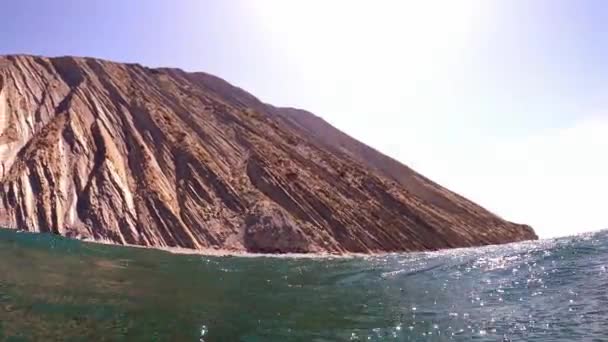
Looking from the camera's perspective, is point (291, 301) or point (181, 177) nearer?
point (291, 301)

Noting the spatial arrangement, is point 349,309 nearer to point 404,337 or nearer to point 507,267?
point 404,337

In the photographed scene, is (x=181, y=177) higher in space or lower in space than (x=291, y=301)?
higher

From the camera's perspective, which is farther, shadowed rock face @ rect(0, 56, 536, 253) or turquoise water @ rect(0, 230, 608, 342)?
shadowed rock face @ rect(0, 56, 536, 253)

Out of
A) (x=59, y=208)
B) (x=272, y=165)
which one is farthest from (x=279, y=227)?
(x=59, y=208)

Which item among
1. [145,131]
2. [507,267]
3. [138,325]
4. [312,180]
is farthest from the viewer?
[312,180]

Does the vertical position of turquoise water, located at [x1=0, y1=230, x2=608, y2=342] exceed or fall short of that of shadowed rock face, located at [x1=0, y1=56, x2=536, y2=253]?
it falls short
